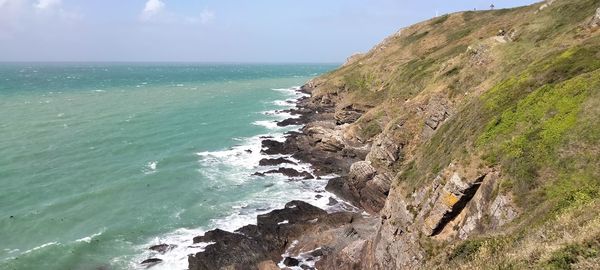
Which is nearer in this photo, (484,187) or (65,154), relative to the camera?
(484,187)

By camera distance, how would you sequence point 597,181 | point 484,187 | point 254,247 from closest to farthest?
point 597,181, point 484,187, point 254,247

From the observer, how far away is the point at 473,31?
90.2 meters

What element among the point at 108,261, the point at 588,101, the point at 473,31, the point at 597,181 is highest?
the point at 473,31

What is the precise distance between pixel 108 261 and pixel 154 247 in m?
3.67

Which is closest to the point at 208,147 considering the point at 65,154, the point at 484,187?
the point at 65,154

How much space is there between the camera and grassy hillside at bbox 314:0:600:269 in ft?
48.5

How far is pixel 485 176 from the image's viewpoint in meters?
24.4

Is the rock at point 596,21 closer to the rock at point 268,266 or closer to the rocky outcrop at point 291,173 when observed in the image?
the rocky outcrop at point 291,173

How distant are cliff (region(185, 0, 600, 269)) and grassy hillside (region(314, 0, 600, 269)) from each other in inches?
3.1

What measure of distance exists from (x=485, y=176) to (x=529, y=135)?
354 cm

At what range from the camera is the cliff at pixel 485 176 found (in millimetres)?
16859

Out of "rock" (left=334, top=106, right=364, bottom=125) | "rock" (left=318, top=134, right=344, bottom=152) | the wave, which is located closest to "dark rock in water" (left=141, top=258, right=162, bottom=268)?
the wave

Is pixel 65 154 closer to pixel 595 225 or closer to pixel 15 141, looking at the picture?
pixel 15 141

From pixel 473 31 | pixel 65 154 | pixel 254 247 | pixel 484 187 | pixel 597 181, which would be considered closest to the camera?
pixel 597 181
